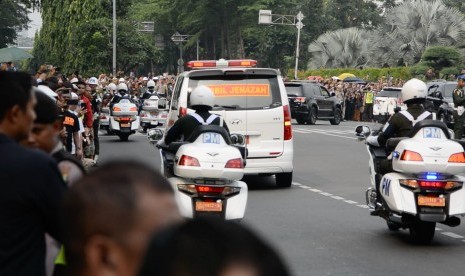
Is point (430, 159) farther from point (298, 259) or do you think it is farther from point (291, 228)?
point (291, 228)

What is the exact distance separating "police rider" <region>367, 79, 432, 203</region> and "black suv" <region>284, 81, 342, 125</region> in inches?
1180

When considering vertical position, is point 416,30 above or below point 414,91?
above

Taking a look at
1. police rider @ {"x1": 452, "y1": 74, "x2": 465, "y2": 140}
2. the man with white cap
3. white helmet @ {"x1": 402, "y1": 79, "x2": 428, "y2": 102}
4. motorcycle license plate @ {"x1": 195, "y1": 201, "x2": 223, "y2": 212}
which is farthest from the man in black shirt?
police rider @ {"x1": 452, "y1": 74, "x2": 465, "y2": 140}

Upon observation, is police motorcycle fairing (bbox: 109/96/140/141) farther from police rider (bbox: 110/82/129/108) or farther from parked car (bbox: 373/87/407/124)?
parked car (bbox: 373/87/407/124)

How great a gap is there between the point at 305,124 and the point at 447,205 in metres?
32.6

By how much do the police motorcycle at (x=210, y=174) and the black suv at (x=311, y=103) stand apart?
3093 cm

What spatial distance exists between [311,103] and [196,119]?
31.3m

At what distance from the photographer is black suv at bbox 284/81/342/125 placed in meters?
42.7

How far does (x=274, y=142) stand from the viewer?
59.3 ft

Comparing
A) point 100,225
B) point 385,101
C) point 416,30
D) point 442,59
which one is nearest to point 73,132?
point 100,225

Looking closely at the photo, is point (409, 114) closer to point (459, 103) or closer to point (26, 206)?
point (26, 206)

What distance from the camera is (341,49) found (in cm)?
7712

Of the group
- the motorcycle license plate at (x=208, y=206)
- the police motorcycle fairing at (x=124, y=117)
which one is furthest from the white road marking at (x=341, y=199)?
the police motorcycle fairing at (x=124, y=117)

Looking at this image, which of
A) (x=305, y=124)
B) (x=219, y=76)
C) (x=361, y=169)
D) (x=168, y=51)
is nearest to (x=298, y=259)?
(x=219, y=76)
